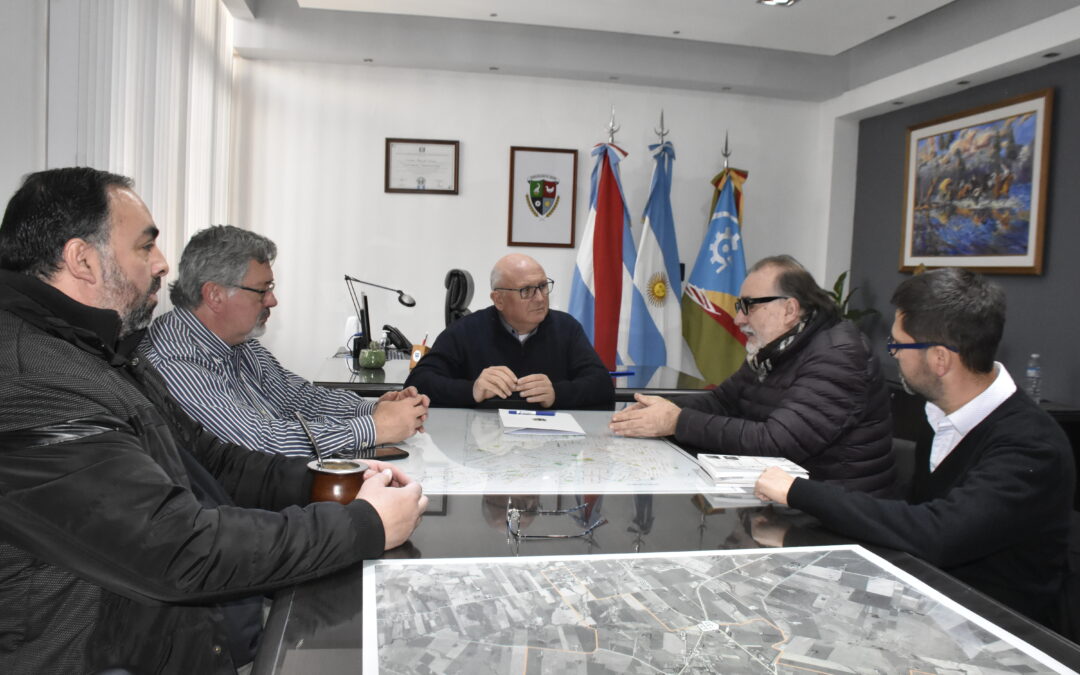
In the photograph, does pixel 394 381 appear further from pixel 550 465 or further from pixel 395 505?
pixel 395 505

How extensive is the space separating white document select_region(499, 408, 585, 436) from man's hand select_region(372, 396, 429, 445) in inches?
11.4

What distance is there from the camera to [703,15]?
434cm

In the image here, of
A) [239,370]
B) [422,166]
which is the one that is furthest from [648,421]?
[422,166]

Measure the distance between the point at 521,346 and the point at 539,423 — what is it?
2.89 ft

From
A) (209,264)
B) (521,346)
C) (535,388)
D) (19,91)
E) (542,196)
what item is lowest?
(535,388)

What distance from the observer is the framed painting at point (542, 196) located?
527cm

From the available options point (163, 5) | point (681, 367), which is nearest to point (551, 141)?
point (681, 367)

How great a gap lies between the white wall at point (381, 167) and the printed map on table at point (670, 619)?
167 inches

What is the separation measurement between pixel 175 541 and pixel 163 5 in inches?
134

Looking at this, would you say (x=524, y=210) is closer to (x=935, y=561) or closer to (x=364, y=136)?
(x=364, y=136)

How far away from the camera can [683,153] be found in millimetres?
5445

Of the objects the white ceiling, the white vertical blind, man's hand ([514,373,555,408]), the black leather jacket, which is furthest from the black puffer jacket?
the white ceiling

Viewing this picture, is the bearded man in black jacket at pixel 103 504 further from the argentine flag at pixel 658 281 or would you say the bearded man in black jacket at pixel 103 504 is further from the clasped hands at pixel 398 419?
the argentine flag at pixel 658 281

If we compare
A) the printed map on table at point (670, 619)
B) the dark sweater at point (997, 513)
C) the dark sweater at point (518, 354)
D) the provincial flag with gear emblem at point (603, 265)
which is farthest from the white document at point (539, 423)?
the provincial flag with gear emblem at point (603, 265)
